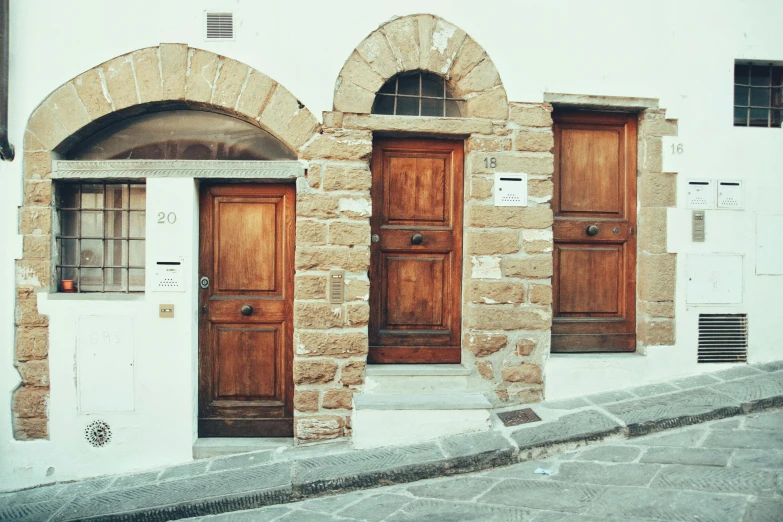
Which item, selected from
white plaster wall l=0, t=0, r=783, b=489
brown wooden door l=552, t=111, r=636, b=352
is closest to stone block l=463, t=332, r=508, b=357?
white plaster wall l=0, t=0, r=783, b=489

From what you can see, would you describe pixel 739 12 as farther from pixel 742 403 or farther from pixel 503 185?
pixel 742 403

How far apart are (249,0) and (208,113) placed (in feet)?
3.01

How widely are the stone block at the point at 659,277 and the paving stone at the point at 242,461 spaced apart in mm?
3305

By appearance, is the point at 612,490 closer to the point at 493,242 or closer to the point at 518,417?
the point at 518,417

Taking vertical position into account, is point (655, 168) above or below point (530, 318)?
above

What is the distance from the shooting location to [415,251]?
5.13m

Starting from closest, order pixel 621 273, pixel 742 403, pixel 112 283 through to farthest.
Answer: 1. pixel 742 403
2. pixel 112 283
3. pixel 621 273

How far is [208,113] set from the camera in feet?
16.4

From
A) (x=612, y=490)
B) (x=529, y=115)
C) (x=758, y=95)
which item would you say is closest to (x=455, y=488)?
(x=612, y=490)

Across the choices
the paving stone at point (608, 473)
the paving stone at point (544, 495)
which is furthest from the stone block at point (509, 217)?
the paving stone at point (544, 495)

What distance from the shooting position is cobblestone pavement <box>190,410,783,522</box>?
3.58 metres

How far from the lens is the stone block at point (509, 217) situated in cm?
500

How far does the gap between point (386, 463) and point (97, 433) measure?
2265mm

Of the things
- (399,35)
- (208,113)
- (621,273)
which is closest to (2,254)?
(208,113)
